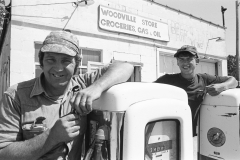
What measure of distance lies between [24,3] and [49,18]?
0.71 m

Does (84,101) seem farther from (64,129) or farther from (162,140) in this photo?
(162,140)

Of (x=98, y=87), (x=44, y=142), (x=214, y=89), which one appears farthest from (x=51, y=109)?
(x=214, y=89)

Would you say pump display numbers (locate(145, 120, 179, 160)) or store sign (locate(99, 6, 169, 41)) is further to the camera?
store sign (locate(99, 6, 169, 41))

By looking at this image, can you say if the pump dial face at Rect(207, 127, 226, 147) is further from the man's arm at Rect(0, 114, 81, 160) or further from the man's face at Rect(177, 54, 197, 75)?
the man's arm at Rect(0, 114, 81, 160)

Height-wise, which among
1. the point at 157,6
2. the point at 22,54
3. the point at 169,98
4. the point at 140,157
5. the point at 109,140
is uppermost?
the point at 157,6

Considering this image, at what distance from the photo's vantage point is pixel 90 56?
6.76 m

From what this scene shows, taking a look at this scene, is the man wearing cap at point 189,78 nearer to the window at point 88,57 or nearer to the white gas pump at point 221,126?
the white gas pump at point 221,126

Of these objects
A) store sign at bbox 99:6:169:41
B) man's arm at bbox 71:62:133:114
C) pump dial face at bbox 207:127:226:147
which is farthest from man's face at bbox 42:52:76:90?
store sign at bbox 99:6:169:41

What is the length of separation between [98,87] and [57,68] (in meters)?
0.32

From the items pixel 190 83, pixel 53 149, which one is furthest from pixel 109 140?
pixel 190 83

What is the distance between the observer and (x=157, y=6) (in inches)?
340

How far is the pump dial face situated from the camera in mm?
2084

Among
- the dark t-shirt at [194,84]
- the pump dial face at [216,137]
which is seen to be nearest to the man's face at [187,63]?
the dark t-shirt at [194,84]

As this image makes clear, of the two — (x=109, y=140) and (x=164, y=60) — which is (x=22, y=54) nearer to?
(x=109, y=140)
